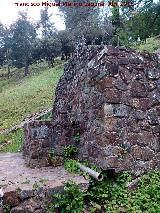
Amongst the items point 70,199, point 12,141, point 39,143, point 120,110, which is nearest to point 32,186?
point 70,199

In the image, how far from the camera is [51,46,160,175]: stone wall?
6.68 meters

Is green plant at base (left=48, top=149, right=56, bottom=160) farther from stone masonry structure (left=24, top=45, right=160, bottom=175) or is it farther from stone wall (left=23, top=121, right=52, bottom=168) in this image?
stone masonry structure (left=24, top=45, right=160, bottom=175)

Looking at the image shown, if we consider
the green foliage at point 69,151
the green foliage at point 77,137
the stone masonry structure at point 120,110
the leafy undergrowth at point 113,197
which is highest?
the stone masonry structure at point 120,110

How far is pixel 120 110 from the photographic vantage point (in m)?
6.78

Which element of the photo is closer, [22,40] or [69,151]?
[69,151]

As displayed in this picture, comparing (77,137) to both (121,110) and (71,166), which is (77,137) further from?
(121,110)

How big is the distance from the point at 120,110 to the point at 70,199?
A: 1.83 metres

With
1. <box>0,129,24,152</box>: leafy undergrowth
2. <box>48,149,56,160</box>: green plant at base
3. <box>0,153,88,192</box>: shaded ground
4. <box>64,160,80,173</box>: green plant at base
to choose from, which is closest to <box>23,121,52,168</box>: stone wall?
<box>48,149,56,160</box>: green plant at base

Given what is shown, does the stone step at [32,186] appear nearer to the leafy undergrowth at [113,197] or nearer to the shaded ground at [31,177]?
the shaded ground at [31,177]

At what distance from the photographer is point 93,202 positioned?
6.30 metres

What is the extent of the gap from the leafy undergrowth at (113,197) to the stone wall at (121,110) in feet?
0.83

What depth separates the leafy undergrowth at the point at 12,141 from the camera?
12619 mm

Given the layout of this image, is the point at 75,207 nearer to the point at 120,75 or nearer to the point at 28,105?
the point at 120,75

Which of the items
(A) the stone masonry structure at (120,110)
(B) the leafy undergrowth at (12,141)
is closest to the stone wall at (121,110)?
(A) the stone masonry structure at (120,110)
